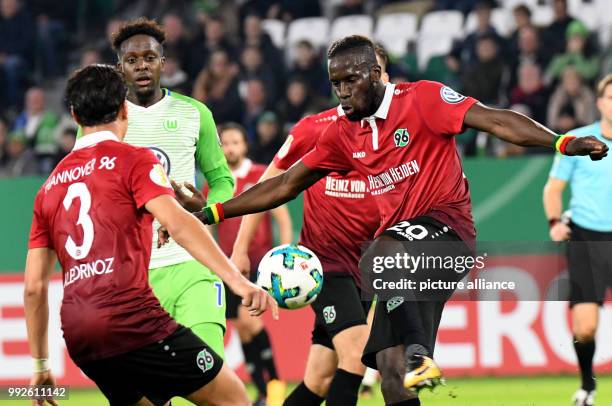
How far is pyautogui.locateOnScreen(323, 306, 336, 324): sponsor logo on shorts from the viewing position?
753 cm

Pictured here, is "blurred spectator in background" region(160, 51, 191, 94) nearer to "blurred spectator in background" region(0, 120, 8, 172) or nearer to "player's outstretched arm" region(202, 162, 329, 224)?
"blurred spectator in background" region(0, 120, 8, 172)

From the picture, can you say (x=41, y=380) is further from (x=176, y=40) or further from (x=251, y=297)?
(x=176, y=40)

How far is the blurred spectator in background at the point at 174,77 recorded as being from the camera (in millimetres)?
15961

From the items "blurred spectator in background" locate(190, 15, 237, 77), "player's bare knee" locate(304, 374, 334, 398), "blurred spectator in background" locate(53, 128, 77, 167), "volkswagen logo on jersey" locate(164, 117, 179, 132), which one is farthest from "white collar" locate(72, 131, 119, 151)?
"blurred spectator in background" locate(190, 15, 237, 77)

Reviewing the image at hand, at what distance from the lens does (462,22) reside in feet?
52.9

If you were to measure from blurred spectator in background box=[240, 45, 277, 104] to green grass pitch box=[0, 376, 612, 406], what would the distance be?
16.9 feet

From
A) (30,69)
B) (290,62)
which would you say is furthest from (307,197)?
(30,69)

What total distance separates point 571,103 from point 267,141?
12.1 ft

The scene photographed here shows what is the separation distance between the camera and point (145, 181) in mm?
5184

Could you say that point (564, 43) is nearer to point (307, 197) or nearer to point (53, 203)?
point (307, 197)

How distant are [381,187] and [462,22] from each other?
33.1ft

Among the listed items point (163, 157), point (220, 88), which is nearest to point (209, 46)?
point (220, 88)

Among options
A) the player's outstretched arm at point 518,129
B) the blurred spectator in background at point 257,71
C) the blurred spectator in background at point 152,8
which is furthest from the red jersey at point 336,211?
the blurred spectator in background at point 152,8

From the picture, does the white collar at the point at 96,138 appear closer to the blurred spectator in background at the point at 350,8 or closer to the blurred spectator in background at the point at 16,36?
the blurred spectator in background at the point at 350,8
